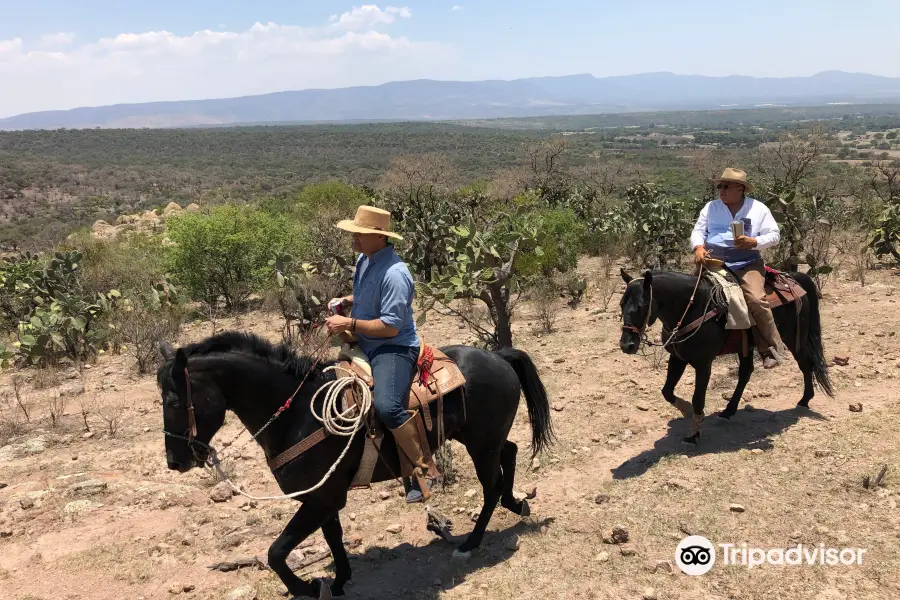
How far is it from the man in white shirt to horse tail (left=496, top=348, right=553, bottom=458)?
7.46ft

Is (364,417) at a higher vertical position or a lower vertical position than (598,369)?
higher

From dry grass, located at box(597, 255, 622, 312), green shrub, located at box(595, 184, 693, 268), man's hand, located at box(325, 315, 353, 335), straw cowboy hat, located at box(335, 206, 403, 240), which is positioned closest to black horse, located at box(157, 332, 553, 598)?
man's hand, located at box(325, 315, 353, 335)

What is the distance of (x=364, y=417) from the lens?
3684mm

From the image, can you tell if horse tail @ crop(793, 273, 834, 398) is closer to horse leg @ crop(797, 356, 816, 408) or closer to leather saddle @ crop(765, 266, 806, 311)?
horse leg @ crop(797, 356, 816, 408)

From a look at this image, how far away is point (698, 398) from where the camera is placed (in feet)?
18.5

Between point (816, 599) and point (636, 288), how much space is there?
2.70 metres

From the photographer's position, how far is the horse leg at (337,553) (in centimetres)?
402

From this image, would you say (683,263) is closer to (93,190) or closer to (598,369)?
(598,369)

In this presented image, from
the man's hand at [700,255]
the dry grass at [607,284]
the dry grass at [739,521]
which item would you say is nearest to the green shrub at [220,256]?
the dry grass at [607,284]

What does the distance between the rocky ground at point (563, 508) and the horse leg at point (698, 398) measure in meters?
0.15

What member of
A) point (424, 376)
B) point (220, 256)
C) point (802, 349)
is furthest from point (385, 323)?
point (220, 256)

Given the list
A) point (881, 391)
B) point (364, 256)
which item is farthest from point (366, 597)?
point (881, 391)

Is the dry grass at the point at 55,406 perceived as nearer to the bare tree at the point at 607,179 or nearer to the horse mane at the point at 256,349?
the horse mane at the point at 256,349

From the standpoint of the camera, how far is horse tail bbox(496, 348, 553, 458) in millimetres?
4562
